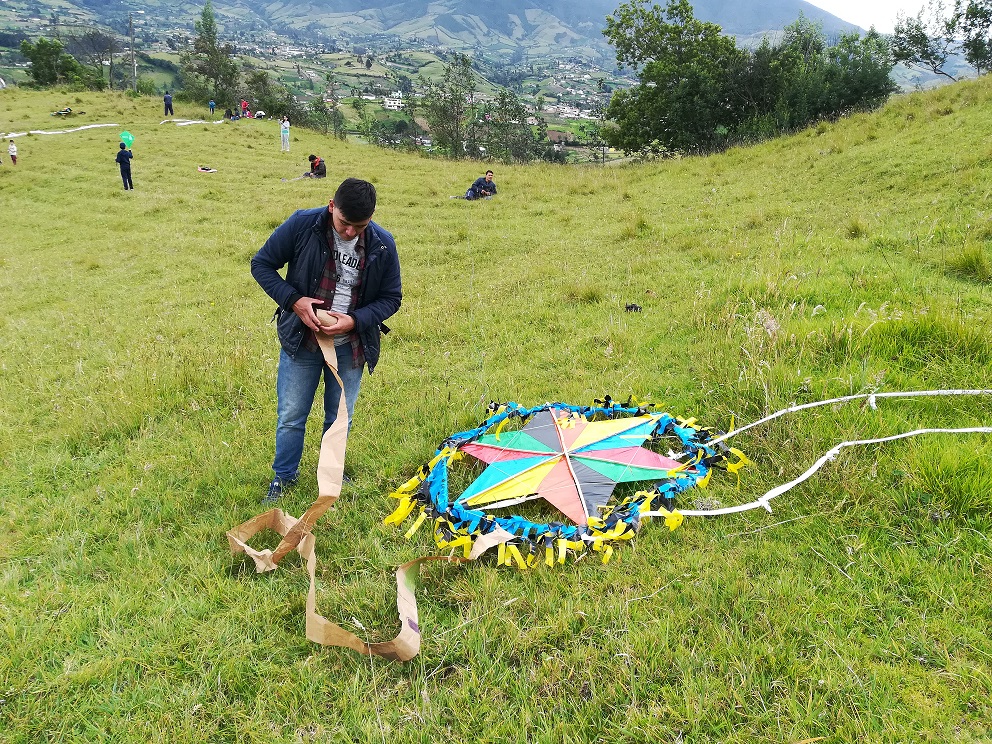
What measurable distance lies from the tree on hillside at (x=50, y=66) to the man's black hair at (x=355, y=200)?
64.4m

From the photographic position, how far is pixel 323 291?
3.78 meters

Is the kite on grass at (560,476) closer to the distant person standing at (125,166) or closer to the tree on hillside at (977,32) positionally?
the distant person standing at (125,166)

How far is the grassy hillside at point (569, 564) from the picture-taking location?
92.7 inches

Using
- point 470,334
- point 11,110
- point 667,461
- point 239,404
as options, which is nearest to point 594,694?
point 667,461

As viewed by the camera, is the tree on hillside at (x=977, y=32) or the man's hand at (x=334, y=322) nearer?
the man's hand at (x=334, y=322)

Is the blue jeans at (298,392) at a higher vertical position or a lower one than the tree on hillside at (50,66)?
lower

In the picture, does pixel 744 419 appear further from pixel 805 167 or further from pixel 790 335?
pixel 805 167

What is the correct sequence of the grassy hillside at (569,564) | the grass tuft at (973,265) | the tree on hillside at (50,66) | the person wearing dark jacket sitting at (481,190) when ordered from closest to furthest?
the grassy hillside at (569,564) < the grass tuft at (973,265) < the person wearing dark jacket sitting at (481,190) < the tree on hillside at (50,66)

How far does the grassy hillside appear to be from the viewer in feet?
7.72

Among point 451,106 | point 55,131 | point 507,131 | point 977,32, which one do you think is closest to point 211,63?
point 451,106

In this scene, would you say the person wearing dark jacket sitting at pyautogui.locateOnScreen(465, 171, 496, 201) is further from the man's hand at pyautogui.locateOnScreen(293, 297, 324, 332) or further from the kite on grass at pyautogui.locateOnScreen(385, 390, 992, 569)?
the man's hand at pyautogui.locateOnScreen(293, 297, 324, 332)

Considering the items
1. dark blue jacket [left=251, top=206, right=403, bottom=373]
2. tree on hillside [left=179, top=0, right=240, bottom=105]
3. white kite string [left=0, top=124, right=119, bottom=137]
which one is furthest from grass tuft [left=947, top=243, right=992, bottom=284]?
tree on hillside [left=179, top=0, right=240, bottom=105]

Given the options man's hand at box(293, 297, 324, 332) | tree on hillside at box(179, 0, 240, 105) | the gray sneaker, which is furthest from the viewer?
tree on hillside at box(179, 0, 240, 105)

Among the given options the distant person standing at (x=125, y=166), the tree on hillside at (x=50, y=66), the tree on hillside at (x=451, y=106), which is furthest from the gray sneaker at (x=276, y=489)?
the tree on hillside at (x=50, y=66)
